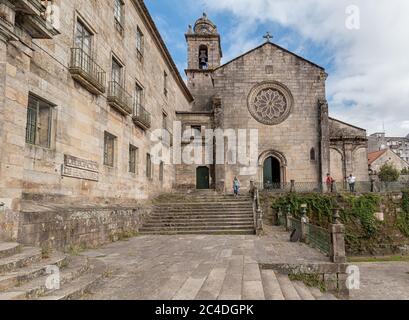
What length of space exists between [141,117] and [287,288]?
11277 mm

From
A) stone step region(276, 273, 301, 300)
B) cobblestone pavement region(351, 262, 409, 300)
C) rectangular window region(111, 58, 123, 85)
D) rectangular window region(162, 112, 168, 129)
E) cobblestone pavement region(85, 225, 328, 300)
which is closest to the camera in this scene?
cobblestone pavement region(85, 225, 328, 300)

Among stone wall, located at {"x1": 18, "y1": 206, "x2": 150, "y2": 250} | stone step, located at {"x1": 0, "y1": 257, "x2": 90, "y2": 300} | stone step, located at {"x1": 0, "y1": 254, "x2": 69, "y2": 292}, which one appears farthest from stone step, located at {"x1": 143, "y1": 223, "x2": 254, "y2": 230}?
stone step, located at {"x1": 0, "y1": 254, "x2": 69, "y2": 292}

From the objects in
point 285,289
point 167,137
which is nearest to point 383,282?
point 285,289

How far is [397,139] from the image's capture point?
7719 cm

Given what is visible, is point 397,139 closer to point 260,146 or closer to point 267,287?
point 260,146

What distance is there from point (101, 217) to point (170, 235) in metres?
3.63

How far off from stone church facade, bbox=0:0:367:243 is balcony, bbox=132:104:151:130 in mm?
69

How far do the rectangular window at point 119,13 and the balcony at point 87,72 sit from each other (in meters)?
3.10

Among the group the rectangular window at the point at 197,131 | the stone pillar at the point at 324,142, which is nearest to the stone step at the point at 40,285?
the rectangular window at the point at 197,131

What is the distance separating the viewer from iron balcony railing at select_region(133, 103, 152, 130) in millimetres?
14654

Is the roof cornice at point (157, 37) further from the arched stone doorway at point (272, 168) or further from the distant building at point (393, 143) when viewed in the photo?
the distant building at point (393, 143)

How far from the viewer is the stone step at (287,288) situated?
5.28 metres

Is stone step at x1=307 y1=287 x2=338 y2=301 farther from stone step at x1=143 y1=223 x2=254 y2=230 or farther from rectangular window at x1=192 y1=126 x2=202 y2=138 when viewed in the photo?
rectangular window at x1=192 y1=126 x2=202 y2=138

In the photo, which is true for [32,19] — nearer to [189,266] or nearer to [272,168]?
[189,266]
